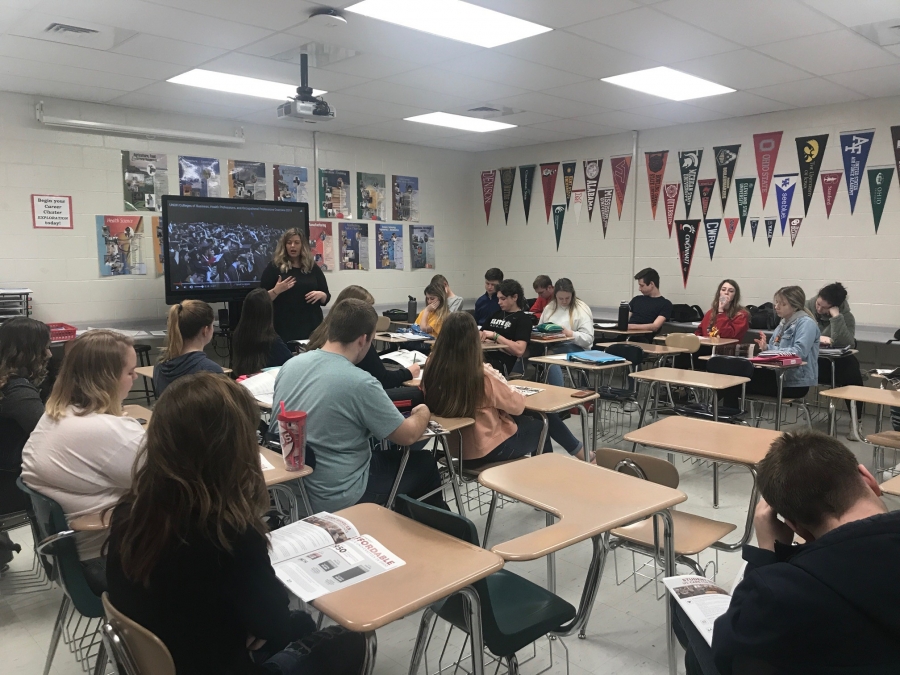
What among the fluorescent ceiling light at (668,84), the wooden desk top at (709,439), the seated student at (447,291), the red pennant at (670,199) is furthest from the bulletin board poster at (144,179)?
the wooden desk top at (709,439)

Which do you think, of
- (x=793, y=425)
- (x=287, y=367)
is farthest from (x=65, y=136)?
(x=793, y=425)

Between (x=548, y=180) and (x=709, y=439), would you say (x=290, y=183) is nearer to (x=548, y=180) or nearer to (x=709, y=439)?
(x=548, y=180)

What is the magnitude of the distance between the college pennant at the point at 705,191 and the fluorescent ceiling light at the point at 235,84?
3968 mm

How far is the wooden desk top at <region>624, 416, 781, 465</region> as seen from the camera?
249 cm

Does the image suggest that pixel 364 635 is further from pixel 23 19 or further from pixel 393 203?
pixel 393 203

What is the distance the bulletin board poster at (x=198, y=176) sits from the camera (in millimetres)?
6582

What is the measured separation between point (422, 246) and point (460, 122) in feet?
6.54

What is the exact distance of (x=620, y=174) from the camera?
25.3 feet

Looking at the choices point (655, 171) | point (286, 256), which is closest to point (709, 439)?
point (286, 256)

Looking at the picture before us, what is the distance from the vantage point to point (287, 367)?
2.63 meters

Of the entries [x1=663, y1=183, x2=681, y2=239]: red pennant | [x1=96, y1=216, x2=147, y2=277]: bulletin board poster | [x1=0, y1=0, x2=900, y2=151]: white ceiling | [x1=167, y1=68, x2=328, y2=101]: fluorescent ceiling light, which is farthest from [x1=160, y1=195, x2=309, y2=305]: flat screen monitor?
[x1=663, y1=183, x2=681, y2=239]: red pennant

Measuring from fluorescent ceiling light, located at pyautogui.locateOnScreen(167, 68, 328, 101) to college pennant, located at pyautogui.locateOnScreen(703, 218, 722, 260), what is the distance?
4.09 m

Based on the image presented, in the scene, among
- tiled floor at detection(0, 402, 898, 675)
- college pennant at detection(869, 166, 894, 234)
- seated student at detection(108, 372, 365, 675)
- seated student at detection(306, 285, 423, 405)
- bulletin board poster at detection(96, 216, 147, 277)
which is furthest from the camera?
bulletin board poster at detection(96, 216, 147, 277)

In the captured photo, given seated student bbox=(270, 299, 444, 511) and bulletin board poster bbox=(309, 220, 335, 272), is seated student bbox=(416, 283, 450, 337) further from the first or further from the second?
seated student bbox=(270, 299, 444, 511)
